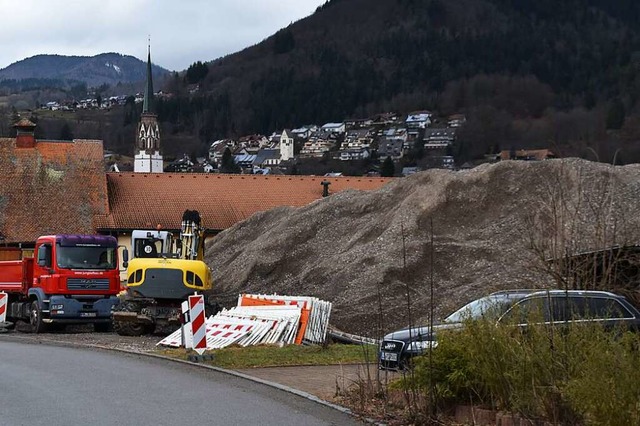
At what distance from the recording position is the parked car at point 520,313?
461 inches

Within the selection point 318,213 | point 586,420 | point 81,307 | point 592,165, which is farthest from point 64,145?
point 586,420

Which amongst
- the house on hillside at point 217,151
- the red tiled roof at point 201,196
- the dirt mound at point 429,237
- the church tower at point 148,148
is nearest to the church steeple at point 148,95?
the church tower at point 148,148

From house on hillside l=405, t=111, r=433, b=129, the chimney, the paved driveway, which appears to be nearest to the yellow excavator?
the paved driveway

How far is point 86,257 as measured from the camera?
101 ft

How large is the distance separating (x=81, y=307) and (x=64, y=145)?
30490 mm

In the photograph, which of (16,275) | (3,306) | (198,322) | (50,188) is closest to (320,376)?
(198,322)

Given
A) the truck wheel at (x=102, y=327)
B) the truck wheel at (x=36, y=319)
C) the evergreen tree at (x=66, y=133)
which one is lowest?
the truck wheel at (x=102, y=327)

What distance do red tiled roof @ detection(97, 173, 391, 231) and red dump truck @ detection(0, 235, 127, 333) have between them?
23.1 metres

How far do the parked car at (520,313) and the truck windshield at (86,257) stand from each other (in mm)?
15502

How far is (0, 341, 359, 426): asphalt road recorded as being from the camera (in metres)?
12.4

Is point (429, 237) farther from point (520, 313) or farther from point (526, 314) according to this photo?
point (526, 314)

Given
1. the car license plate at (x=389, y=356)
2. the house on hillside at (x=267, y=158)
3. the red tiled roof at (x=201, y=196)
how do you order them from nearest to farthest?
the car license plate at (x=389, y=356), the red tiled roof at (x=201, y=196), the house on hillside at (x=267, y=158)

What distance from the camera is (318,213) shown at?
38.8 m

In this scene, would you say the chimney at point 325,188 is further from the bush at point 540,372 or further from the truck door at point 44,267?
the bush at point 540,372
